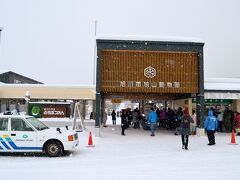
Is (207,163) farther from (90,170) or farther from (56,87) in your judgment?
(56,87)

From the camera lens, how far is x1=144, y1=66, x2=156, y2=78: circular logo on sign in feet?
63.7

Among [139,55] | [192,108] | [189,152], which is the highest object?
[139,55]

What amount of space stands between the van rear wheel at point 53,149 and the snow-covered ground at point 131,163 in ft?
0.87

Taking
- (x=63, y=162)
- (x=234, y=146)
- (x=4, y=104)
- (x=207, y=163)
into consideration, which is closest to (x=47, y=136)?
(x=63, y=162)

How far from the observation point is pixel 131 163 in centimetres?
1076

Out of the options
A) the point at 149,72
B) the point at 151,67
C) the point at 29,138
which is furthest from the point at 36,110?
the point at 29,138

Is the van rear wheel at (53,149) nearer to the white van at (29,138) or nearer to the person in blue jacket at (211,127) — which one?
the white van at (29,138)

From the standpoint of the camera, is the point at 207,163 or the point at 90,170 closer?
the point at 90,170

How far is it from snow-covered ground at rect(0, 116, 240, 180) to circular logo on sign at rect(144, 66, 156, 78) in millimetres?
5259

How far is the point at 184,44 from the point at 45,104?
1303 cm

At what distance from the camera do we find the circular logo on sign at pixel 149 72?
1942 cm

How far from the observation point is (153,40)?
1939 cm

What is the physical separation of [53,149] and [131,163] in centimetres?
311

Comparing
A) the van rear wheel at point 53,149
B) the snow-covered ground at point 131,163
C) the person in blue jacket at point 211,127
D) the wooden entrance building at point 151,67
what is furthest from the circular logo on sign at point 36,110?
the person in blue jacket at point 211,127
